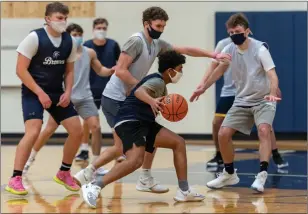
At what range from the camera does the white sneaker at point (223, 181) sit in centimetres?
757

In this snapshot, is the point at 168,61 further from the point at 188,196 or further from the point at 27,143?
the point at 27,143

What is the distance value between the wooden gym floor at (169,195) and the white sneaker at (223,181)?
7 centimetres

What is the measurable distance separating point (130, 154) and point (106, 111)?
127 cm

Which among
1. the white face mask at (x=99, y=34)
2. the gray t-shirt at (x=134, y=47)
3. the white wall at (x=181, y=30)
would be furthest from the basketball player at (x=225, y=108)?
the white wall at (x=181, y=30)

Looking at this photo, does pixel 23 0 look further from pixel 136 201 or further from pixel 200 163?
pixel 136 201

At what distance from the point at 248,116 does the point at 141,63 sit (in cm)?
135

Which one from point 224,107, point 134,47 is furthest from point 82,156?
point 134,47

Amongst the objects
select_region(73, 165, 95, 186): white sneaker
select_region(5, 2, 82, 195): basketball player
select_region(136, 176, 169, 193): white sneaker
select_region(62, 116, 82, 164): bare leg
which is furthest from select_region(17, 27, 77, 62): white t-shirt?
select_region(136, 176, 169, 193): white sneaker

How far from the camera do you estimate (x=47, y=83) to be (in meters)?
7.31

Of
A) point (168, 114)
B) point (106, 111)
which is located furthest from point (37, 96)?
point (168, 114)

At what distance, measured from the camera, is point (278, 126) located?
13883mm

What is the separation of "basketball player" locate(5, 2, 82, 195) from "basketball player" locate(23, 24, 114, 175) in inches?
54.1

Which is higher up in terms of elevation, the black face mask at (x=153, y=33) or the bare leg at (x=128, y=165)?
the black face mask at (x=153, y=33)

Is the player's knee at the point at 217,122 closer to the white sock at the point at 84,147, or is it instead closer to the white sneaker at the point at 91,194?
the white sock at the point at 84,147
